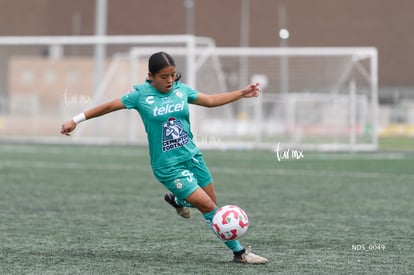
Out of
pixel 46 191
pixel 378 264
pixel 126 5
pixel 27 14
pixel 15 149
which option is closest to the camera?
pixel 378 264

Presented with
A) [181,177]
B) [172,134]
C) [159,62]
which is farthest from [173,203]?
[159,62]

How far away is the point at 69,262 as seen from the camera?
6.25 m

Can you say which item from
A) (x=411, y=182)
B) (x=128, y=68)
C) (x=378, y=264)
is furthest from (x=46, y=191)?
(x=128, y=68)

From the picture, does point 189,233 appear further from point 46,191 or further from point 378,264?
point 46,191

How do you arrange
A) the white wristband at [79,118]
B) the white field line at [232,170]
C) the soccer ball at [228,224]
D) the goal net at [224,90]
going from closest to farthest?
the soccer ball at [228,224], the white wristband at [79,118], the white field line at [232,170], the goal net at [224,90]

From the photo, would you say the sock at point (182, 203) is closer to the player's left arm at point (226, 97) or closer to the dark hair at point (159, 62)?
the player's left arm at point (226, 97)

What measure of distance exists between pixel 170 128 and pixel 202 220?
9.16 ft

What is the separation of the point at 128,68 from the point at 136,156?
17.9ft

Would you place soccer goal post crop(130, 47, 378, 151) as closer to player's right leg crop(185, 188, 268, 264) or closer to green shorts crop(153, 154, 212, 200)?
green shorts crop(153, 154, 212, 200)

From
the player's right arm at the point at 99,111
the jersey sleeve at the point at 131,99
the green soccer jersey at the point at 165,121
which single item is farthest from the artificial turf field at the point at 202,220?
the jersey sleeve at the point at 131,99

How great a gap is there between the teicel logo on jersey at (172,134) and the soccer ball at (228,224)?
1.96 feet

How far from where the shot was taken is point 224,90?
78.2 ft

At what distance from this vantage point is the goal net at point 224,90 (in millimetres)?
23391

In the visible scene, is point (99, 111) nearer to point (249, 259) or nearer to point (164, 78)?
point (164, 78)
